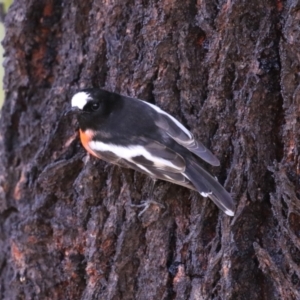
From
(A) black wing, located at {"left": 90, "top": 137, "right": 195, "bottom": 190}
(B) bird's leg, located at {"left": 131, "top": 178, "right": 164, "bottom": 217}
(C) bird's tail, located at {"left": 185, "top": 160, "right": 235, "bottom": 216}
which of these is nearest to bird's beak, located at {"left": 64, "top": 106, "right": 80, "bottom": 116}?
(A) black wing, located at {"left": 90, "top": 137, "right": 195, "bottom": 190}

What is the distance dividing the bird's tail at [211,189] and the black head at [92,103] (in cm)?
56

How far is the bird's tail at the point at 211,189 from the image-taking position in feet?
7.64

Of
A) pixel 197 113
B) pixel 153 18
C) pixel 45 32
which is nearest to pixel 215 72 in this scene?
pixel 197 113

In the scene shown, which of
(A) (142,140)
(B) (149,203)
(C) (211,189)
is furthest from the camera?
(A) (142,140)

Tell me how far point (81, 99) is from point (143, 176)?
20.0 inches

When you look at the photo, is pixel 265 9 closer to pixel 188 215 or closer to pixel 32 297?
pixel 188 215

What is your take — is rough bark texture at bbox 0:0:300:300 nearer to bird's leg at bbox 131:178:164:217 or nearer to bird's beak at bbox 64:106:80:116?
bird's leg at bbox 131:178:164:217

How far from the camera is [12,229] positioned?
3.09 metres

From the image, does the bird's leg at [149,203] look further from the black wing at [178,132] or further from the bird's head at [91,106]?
the bird's head at [91,106]

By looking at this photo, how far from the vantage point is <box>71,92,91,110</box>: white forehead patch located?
272cm

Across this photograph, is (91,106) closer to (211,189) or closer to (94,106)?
(94,106)

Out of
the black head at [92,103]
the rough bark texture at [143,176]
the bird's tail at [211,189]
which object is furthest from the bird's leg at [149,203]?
the black head at [92,103]

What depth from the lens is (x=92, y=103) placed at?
2746 millimetres

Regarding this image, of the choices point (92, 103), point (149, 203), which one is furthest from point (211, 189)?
point (92, 103)
